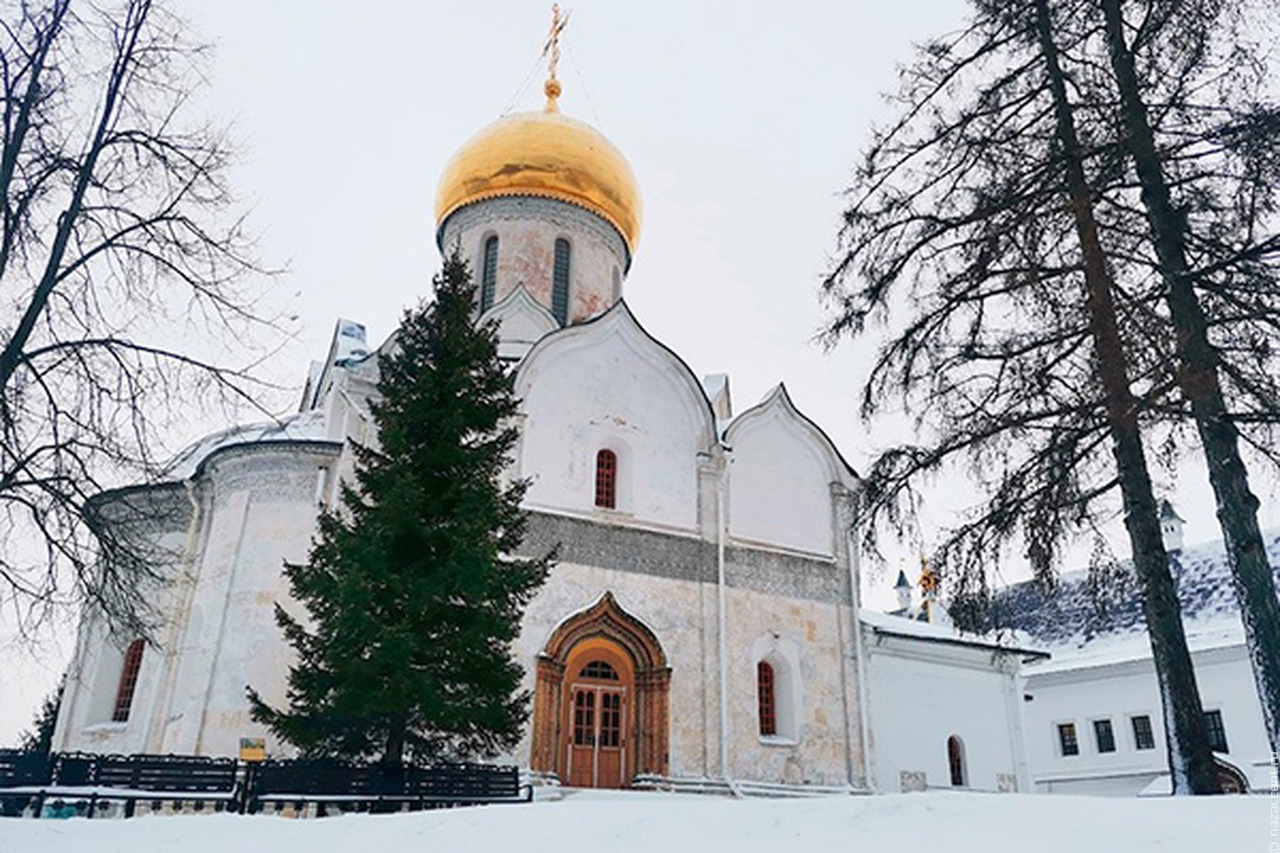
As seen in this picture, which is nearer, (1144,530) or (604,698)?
(1144,530)

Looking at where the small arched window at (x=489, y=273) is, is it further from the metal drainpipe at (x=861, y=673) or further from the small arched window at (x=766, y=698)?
the small arched window at (x=766, y=698)

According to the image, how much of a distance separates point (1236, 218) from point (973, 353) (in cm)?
252

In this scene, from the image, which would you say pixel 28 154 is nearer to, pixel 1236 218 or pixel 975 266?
pixel 975 266

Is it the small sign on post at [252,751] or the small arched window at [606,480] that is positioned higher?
the small arched window at [606,480]

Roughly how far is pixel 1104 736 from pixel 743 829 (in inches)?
1007

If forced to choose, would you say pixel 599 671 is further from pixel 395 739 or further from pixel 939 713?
pixel 939 713

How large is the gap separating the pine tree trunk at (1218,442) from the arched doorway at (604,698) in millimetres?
9696

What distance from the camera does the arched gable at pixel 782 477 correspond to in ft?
61.3

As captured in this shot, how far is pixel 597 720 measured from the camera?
16.1 m

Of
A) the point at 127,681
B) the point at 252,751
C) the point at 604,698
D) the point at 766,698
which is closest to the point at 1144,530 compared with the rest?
the point at 604,698

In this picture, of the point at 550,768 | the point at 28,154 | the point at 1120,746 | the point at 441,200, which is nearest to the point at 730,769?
the point at 550,768

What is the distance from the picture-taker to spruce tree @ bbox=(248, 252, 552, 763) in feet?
36.3

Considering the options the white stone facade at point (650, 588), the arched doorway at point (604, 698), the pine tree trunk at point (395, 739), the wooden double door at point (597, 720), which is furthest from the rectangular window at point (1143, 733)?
the pine tree trunk at point (395, 739)

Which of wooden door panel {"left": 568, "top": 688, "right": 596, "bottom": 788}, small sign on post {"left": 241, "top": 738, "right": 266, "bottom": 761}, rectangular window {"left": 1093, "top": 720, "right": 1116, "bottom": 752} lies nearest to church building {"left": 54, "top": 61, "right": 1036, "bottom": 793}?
wooden door panel {"left": 568, "top": 688, "right": 596, "bottom": 788}
